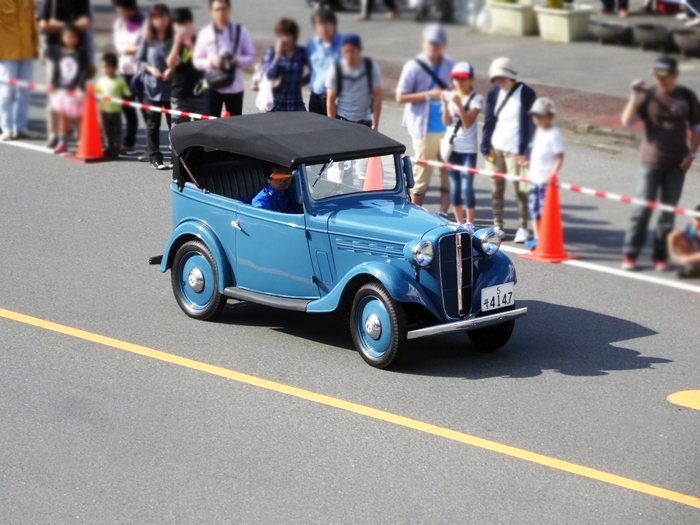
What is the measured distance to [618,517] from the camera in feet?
20.1

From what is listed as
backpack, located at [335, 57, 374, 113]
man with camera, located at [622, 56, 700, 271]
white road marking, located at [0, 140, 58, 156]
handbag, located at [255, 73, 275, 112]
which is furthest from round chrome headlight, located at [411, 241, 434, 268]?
white road marking, located at [0, 140, 58, 156]

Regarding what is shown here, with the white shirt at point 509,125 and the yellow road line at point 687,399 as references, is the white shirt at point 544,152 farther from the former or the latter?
the yellow road line at point 687,399

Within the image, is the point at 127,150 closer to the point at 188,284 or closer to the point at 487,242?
the point at 188,284

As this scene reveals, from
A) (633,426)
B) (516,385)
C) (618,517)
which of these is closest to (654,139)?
(618,517)

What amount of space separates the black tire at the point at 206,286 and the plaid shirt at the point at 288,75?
3.67 m

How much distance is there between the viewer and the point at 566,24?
10.7 meters

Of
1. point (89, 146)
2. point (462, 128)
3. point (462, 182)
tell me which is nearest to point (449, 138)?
point (462, 128)

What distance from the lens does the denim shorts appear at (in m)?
9.73

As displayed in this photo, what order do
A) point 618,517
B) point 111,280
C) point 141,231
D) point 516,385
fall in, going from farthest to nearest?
1. point 141,231
2. point 111,280
3. point 516,385
4. point 618,517

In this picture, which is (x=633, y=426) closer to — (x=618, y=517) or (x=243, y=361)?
(x=618, y=517)

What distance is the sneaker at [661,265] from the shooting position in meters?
3.46

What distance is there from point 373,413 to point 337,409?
0.25m

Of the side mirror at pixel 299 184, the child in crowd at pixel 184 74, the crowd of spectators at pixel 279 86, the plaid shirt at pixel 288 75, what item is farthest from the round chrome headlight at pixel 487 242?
the child in crowd at pixel 184 74

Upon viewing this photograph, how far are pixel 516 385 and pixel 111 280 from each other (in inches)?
159
